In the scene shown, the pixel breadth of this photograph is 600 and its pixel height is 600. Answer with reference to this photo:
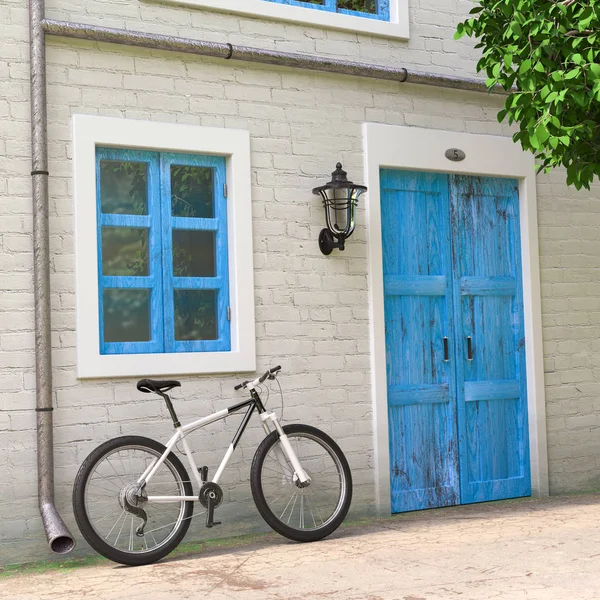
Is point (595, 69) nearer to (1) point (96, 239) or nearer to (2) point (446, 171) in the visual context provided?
(2) point (446, 171)

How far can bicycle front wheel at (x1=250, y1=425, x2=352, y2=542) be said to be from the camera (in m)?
5.95

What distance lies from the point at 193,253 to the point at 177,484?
1441 mm

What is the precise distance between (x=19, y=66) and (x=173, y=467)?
243cm

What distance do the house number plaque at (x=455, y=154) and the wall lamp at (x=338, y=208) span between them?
3.23ft

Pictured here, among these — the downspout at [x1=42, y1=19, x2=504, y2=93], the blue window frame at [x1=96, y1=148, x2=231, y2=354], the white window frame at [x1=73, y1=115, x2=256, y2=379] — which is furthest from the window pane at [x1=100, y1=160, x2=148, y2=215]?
the downspout at [x1=42, y1=19, x2=504, y2=93]

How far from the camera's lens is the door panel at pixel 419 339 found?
7.02 metres

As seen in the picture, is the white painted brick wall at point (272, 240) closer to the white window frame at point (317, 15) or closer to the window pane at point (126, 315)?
the white window frame at point (317, 15)

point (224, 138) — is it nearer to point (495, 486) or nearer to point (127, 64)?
point (127, 64)

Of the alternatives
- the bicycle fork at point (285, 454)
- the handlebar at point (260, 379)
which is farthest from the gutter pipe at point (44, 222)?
the bicycle fork at point (285, 454)

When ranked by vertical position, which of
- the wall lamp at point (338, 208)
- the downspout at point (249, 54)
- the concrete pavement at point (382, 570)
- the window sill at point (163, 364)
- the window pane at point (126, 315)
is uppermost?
the downspout at point (249, 54)

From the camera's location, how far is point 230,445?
238 inches

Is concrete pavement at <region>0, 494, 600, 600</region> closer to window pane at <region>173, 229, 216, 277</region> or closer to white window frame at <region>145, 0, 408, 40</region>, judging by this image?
window pane at <region>173, 229, 216, 277</region>

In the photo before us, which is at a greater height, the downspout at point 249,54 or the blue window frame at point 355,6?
the blue window frame at point 355,6

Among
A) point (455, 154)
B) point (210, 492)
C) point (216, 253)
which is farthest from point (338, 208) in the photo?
point (210, 492)
